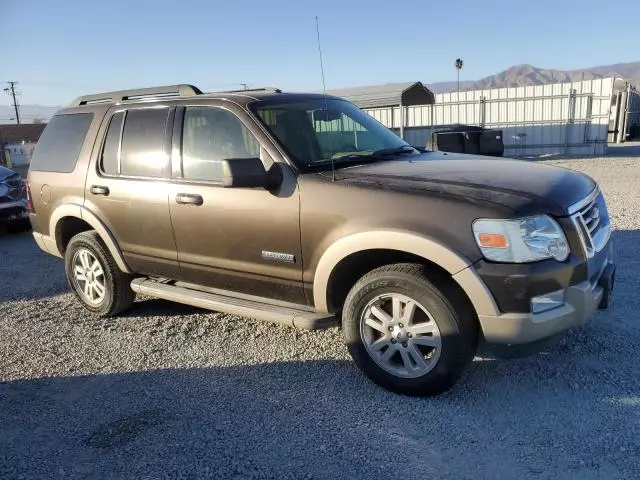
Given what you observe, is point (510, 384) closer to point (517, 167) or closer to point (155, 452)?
point (517, 167)

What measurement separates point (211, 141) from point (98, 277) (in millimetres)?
1926

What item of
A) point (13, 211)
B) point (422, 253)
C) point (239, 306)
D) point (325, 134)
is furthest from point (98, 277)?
point (13, 211)

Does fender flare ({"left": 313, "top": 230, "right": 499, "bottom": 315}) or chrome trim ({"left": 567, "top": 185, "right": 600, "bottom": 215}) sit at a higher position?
chrome trim ({"left": 567, "top": 185, "right": 600, "bottom": 215})

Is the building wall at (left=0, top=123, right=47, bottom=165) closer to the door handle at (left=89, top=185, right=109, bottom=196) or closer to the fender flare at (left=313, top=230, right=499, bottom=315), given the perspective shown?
the door handle at (left=89, top=185, right=109, bottom=196)

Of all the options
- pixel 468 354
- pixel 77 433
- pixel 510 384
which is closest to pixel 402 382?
Answer: pixel 468 354

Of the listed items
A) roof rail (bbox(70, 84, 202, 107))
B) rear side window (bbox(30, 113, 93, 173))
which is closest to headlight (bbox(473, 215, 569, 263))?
roof rail (bbox(70, 84, 202, 107))

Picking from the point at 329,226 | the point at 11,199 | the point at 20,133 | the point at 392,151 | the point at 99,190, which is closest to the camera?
the point at 329,226

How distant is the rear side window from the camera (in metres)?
5.18

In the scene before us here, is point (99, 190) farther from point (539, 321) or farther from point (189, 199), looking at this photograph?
point (539, 321)

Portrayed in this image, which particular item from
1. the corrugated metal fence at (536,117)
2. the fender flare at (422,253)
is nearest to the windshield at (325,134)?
the fender flare at (422,253)

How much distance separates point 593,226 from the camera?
11.4 feet

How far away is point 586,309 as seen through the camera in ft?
10.5

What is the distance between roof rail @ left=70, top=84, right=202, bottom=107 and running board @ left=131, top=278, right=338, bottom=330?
164 centimetres

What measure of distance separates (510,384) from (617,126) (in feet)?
99.9
